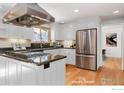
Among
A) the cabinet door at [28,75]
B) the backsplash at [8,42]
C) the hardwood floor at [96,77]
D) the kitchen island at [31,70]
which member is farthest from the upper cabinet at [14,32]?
the hardwood floor at [96,77]

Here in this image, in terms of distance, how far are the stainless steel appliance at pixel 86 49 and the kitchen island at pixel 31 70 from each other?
136 cm

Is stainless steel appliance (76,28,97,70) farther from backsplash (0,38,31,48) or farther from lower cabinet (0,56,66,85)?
lower cabinet (0,56,66,85)

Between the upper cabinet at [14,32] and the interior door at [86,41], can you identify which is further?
the interior door at [86,41]

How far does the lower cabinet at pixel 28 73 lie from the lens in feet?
2.72

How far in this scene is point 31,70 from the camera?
0.84 meters

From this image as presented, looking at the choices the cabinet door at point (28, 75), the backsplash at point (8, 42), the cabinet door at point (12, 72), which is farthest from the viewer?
the backsplash at point (8, 42)

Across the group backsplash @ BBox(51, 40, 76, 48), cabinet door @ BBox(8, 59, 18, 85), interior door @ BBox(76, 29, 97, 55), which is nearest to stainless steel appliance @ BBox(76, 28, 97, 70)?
interior door @ BBox(76, 29, 97, 55)

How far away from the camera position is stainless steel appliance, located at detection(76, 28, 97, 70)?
2.29 meters

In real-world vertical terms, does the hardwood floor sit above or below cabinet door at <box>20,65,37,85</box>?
below

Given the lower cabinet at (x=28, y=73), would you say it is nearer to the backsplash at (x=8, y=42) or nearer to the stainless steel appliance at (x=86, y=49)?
the backsplash at (x=8, y=42)

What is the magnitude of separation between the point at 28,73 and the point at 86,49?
5.75 ft

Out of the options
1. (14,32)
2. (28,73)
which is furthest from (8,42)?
(28,73)

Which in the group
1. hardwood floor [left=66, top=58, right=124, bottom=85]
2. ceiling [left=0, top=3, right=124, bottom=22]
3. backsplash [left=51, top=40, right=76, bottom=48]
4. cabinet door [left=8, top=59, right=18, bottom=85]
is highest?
ceiling [left=0, top=3, right=124, bottom=22]
